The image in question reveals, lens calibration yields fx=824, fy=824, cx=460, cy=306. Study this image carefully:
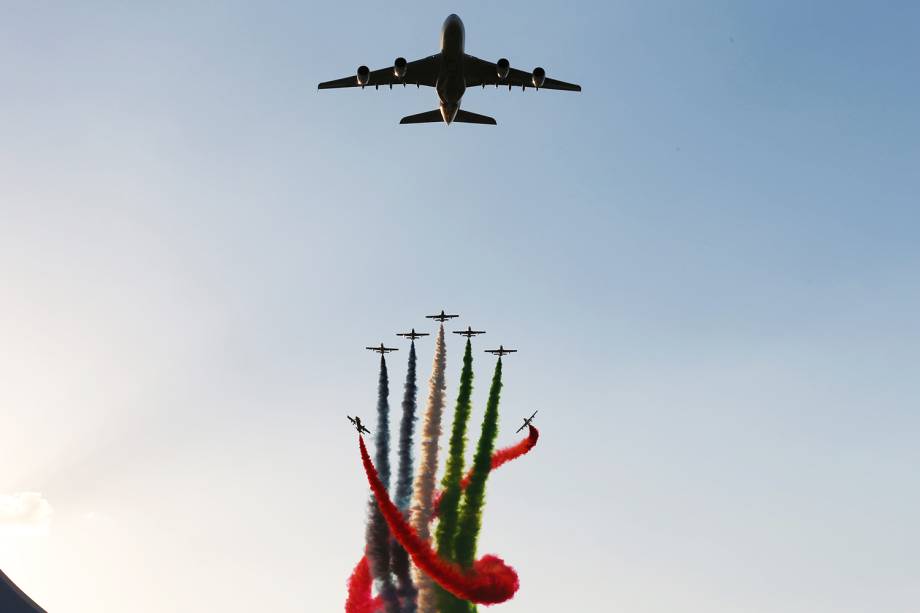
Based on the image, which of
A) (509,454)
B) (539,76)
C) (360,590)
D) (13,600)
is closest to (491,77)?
(539,76)

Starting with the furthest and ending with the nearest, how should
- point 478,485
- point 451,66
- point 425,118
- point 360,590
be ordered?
point 360,590, point 478,485, point 425,118, point 451,66

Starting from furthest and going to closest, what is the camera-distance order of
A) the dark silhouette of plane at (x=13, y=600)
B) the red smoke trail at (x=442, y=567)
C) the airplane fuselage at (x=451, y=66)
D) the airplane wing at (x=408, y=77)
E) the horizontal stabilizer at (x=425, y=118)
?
the dark silhouette of plane at (x=13, y=600)
the red smoke trail at (x=442, y=567)
the horizontal stabilizer at (x=425, y=118)
the airplane wing at (x=408, y=77)
the airplane fuselage at (x=451, y=66)

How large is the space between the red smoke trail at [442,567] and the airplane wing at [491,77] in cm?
4987

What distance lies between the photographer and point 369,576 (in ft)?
384

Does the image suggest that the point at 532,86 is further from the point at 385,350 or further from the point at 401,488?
the point at 401,488

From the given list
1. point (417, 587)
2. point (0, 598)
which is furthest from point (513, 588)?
point (0, 598)

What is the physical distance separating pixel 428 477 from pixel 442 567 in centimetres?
1183

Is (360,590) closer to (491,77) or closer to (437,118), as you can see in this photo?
(437,118)

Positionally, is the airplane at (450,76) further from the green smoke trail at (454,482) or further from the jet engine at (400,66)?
the green smoke trail at (454,482)

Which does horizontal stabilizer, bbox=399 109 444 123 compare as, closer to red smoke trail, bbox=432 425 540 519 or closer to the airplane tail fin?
the airplane tail fin

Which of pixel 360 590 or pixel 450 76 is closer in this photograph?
pixel 450 76

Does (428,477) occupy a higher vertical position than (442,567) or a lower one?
higher

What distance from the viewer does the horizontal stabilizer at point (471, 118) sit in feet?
304

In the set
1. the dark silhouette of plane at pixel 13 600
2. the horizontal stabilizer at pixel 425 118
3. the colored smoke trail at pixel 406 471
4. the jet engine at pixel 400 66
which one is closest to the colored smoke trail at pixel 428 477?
the colored smoke trail at pixel 406 471
